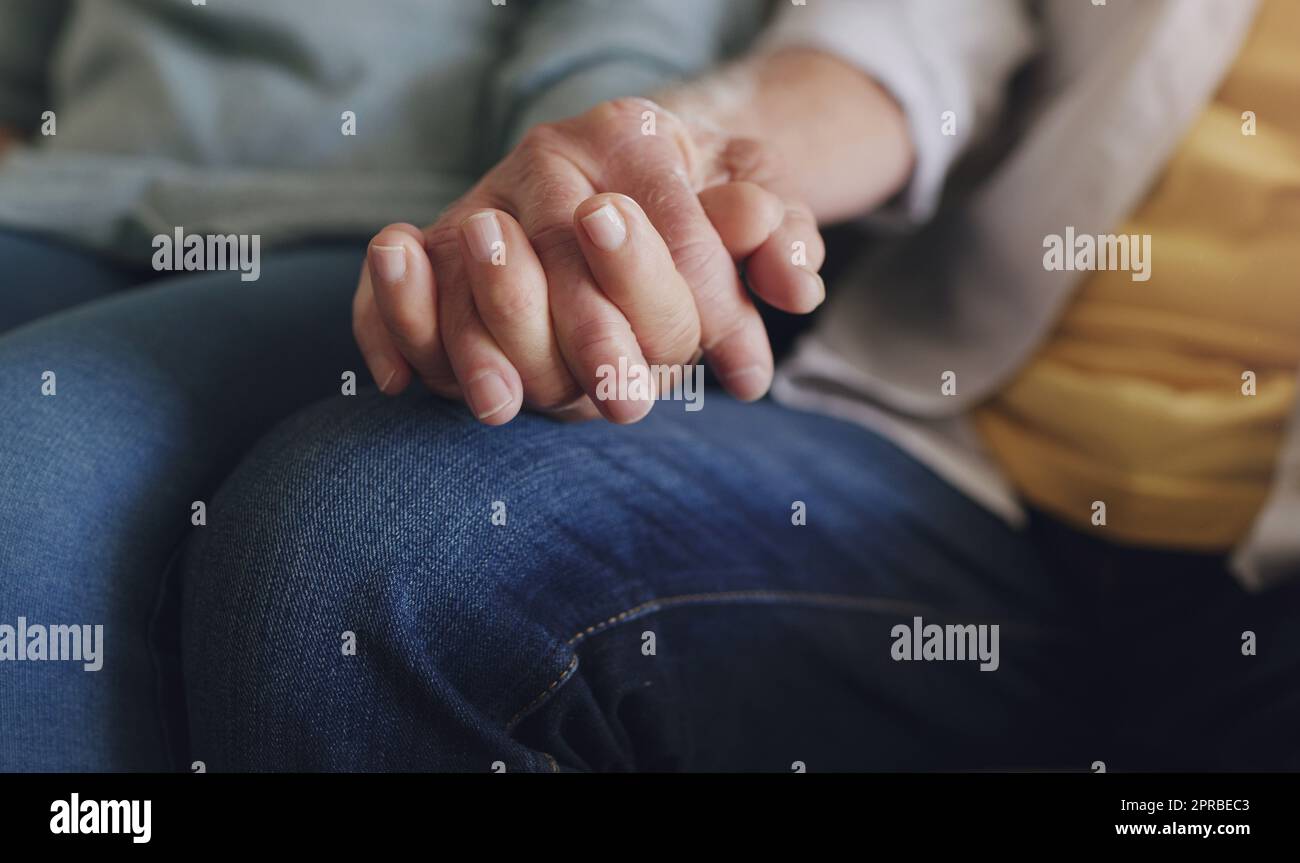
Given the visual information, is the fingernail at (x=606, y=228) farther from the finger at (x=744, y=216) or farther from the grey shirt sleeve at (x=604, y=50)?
the grey shirt sleeve at (x=604, y=50)

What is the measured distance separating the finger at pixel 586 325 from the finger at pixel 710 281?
3 cm

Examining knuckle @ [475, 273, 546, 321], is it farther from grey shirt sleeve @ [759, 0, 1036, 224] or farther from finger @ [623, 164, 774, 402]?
grey shirt sleeve @ [759, 0, 1036, 224]

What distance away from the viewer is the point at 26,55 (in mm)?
762

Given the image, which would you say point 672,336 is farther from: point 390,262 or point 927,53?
point 927,53

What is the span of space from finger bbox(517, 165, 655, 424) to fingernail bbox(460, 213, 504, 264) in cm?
2

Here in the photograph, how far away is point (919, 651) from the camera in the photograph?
50 cm

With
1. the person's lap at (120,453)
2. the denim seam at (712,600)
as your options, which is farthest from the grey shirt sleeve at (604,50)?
the denim seam at (712,600)

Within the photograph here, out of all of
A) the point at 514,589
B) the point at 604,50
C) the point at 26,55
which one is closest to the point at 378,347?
the point at 514,589

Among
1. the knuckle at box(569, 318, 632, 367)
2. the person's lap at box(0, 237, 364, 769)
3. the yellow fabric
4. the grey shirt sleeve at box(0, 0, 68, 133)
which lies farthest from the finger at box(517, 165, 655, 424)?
the grey shirt sleeve at box(0, 0, 68, 133)

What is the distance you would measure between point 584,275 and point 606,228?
0.08 ft

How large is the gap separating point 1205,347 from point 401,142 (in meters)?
0.52

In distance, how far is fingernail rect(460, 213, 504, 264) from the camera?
33 centimetres

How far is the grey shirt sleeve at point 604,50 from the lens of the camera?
591mm
